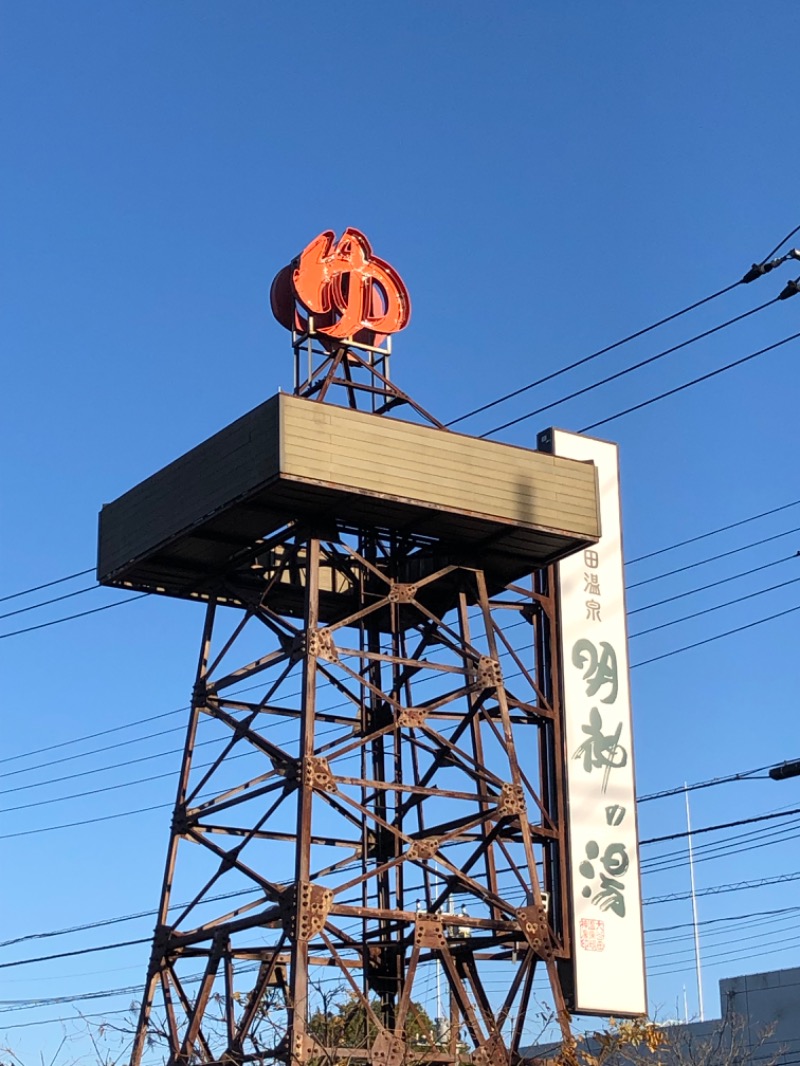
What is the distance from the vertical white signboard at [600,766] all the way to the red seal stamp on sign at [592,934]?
0.06 feet

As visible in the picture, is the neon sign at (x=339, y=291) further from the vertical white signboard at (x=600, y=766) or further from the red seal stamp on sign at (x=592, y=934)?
the red seal stamp on sign at (x=592, y=934)

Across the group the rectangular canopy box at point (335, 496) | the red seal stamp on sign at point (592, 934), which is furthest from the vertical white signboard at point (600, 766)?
the rectangular canopy box at point (335, 496)

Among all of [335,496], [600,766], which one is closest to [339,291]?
[335,496]

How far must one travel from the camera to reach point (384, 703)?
111ft

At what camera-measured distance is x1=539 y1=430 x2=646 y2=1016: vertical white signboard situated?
1287 inches

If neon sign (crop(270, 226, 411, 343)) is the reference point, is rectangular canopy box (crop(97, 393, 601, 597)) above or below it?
below

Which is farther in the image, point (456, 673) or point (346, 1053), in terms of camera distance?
point (456, 673)

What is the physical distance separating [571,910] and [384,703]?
196 inches

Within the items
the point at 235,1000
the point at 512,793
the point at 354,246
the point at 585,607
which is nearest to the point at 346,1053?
the point at 235,1000

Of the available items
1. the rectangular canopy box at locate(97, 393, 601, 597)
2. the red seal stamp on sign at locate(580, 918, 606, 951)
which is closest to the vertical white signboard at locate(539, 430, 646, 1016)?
the red seal stamp on sign at locate(580, 918, 606, 951)

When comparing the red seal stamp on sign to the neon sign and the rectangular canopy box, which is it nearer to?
the rectangular canopy box

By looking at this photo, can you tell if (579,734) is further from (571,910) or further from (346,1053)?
(346,1053)

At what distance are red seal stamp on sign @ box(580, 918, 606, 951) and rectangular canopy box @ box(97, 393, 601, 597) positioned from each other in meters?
6.50

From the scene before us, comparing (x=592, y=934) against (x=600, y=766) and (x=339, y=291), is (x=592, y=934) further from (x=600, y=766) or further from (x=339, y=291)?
(x=339, y=291)
